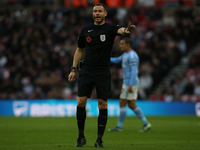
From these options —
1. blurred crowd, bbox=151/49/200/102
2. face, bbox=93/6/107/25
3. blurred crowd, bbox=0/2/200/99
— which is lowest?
blurred crowd, bbox=151/49/200/102

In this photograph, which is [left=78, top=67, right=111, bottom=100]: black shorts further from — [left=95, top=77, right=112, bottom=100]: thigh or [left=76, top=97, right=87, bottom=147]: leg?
[left=76, top=97, right=87, bottom=147]: leg

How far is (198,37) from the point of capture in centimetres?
2545

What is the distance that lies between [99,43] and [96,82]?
0.67 m

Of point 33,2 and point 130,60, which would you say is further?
point 33,2

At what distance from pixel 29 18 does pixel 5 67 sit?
4.23 m

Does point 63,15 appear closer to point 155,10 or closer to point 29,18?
point 29,18

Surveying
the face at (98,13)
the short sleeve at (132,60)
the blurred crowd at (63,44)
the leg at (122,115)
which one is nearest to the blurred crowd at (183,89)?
the blurred crowd at (63,44)

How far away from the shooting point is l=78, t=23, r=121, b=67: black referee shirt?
23.5 feet

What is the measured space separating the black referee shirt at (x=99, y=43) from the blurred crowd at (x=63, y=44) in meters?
13.6

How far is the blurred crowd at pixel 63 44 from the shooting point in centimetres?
2125

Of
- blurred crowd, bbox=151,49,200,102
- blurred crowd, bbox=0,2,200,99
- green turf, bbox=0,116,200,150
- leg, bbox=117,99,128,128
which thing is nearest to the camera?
green turf, bbox=0,116,200,150

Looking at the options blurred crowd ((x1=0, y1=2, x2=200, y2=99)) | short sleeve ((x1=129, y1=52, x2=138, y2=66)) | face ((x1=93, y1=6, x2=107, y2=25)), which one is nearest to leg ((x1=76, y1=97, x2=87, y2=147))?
face ((x1=93, y1=6, x2=107, y2=25))

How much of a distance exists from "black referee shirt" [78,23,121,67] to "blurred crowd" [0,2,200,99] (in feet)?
44.7

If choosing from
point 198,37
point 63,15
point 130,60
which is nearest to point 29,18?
point 63,15
